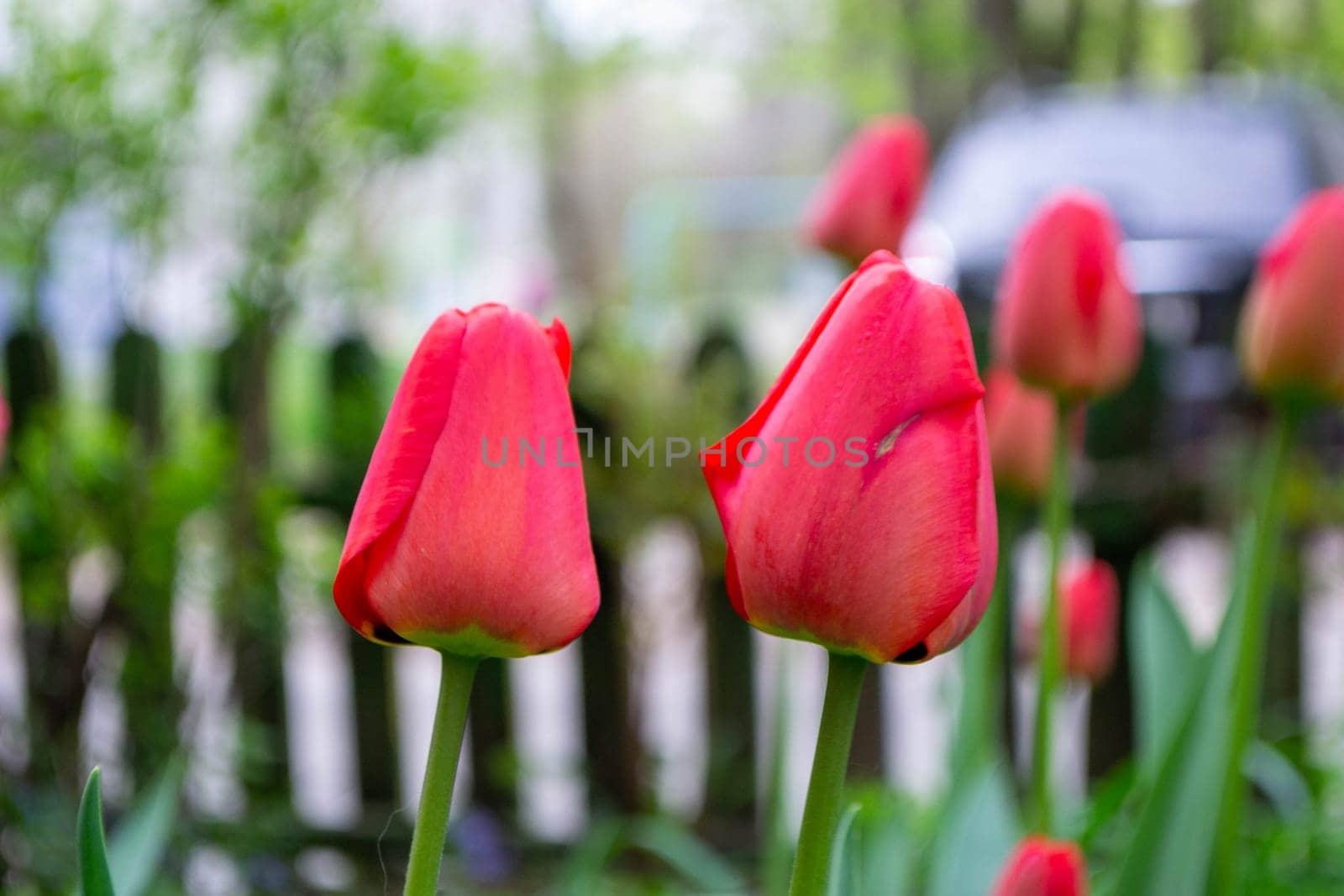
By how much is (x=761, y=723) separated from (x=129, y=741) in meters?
1.04

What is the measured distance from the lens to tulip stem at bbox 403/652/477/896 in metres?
0.35

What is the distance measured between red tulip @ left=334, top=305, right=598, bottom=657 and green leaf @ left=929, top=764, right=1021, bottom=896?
1.39ft

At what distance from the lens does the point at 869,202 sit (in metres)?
1.06

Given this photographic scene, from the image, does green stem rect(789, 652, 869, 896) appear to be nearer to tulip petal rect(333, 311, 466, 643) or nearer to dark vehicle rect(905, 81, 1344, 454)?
tulip petal rect(333, 311, 466, 643)

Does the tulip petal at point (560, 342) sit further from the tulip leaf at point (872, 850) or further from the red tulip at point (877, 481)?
the tulip leaf at point (872, 850)

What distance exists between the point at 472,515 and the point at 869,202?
765 mm

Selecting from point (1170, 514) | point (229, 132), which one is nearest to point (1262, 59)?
point (1170, 514)

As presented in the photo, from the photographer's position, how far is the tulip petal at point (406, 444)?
1.16ft

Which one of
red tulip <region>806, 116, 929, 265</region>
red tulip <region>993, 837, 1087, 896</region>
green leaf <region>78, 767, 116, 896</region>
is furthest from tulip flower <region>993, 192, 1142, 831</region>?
green leaf <region>78, 767, 116, 896</region>

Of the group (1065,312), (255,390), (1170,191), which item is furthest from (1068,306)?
(1170,191)

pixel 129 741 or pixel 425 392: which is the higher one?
pixel 425 392

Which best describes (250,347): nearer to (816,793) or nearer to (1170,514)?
(816,793)

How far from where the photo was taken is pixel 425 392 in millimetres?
355

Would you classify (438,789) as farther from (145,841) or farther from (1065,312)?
(1065,312)
